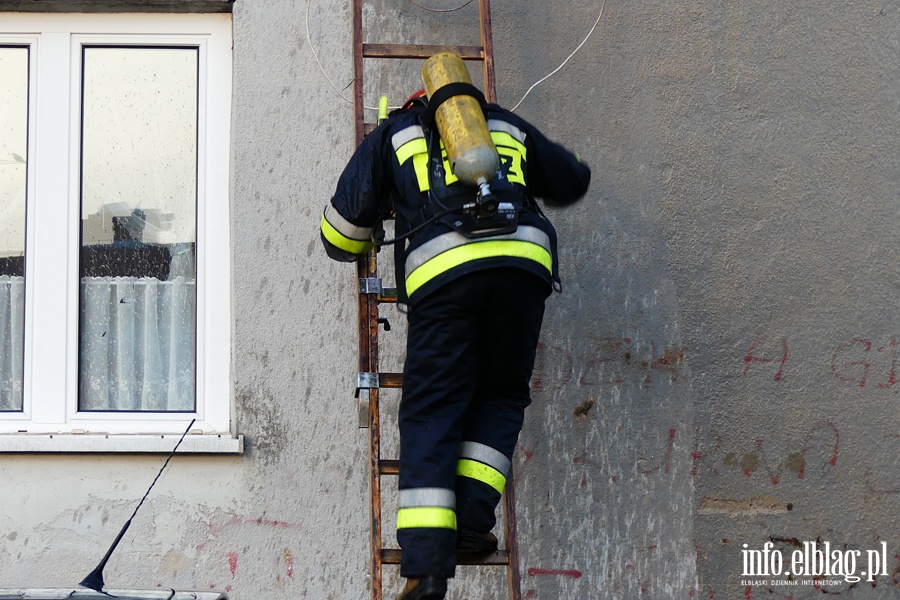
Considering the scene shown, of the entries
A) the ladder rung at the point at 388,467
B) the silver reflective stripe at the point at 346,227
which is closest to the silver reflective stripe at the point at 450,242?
the silver reflective stripe at the point at 346,227

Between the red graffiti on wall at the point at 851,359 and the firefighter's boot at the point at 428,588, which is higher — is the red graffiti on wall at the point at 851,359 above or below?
above

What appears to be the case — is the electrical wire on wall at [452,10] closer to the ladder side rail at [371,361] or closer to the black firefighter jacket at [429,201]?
the ladder side rail at [371,361]

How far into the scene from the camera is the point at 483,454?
3.28 m

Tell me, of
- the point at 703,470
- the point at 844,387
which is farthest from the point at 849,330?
the point at 703,470

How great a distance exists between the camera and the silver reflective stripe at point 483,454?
328 centimetres

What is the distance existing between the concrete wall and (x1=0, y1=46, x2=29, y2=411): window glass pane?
0.49 metres

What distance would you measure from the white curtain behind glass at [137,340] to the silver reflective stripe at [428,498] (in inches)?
62.3

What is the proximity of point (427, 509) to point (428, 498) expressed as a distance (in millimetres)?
32

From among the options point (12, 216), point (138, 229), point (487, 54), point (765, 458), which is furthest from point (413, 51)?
point (765, 458)

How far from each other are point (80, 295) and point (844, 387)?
3.21m

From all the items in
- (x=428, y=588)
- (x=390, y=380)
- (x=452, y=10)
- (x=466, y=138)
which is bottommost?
(x=428, y=588)

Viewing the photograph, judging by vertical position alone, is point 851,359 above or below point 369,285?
below

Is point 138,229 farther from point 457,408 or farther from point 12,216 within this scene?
point 457,408

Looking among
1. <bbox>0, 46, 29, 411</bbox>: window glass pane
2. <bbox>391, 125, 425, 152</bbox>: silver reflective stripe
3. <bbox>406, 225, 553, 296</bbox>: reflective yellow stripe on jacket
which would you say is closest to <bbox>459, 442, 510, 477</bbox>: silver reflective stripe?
<bbox>406, 225, 553, 296</bbox>: reflective yellow stripe on jacket
